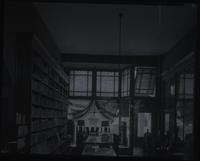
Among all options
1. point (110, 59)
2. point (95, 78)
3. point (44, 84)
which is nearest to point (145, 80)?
point (110, 59)

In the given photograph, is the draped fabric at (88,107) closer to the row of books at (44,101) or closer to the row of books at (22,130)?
the row of books at (44,101)

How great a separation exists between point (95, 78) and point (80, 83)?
0.62 feet

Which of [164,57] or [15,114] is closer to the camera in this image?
[15,114]

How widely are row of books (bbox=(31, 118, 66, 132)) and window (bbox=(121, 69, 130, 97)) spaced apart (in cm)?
86

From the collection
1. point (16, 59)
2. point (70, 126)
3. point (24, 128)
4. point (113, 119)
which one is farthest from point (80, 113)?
point (16, 59)

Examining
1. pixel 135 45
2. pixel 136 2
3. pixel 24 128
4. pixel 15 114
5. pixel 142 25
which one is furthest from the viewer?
pixel 142 25

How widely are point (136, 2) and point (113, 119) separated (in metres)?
1.67

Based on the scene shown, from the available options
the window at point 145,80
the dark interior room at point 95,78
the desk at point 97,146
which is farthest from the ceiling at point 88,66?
the desk at point 97,146

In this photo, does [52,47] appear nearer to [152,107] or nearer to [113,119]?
[113,119]

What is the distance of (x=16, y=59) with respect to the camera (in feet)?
13.5

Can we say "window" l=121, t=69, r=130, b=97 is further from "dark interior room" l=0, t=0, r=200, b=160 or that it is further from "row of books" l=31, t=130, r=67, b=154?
"row of books" l=31, t=130, r=67, b=154

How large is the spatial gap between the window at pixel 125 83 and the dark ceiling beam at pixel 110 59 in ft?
0.45

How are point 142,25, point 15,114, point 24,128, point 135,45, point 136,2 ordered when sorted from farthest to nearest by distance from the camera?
point 142,25 < point 135,45 < point 24,128 < point 15,114 < point 136,2

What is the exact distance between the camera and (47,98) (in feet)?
15.4
